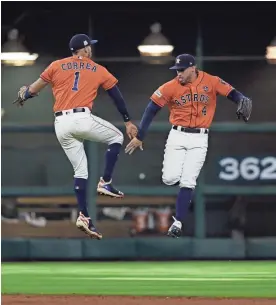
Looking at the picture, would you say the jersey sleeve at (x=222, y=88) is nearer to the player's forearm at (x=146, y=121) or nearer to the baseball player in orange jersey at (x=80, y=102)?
the player's forearm at (x=146, y=121)

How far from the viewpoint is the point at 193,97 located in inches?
345

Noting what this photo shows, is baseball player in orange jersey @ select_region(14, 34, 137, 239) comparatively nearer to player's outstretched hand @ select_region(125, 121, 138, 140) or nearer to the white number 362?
player's outstretched hand @ select_region(125, 121, 138, 140)

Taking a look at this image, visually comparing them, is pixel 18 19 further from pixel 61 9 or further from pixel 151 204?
pixel 151 204

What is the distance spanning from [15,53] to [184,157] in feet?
23.4

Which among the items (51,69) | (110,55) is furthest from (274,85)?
(51,69)

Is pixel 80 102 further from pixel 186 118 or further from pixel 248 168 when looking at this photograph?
pixel 248 168

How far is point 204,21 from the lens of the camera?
50.9 ft

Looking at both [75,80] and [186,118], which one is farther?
[186,118]

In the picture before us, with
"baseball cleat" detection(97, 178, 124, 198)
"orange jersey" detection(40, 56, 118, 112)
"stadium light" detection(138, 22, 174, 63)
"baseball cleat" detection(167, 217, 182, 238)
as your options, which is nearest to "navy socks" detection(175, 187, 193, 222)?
"baseball cleat" detection(167, 217, 182, 238)

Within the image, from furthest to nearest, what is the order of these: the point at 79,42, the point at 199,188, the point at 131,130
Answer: the point at 199,188 → the point at 131,130 → the point at 79,42

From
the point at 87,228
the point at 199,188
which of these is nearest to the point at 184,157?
the point at 87,228

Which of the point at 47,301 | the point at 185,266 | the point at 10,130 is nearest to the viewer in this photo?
the point at 47,301

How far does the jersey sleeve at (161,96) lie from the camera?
348 inches

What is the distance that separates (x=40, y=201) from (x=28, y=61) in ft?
7.20
